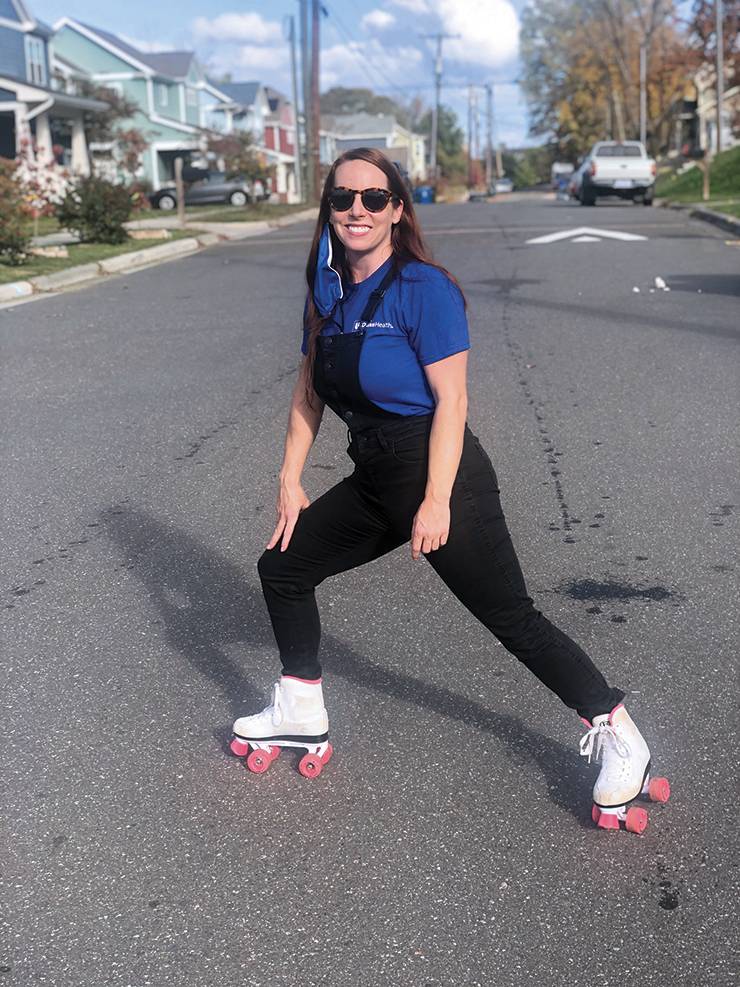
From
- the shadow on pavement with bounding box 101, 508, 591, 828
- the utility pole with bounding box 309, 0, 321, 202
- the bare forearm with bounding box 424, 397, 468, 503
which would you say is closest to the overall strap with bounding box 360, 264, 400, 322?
the bare forearm with bounding box 424, 397, 468, 503

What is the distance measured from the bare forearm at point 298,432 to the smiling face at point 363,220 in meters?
0.45

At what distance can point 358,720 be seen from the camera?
11.9 feet

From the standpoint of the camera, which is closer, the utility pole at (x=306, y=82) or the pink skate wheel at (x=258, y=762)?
the pink skate wheel at (x=258, y=762)

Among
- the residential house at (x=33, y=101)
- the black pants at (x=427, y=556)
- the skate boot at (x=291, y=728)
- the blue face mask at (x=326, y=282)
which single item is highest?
the residential house at (x=33, y=101)

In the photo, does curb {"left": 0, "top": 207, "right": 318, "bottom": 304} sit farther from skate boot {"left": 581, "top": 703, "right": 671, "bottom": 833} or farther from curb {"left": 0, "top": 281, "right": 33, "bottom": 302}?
skate boot {"left": 581, "top": 703, "right": 671, "bottom": 833}

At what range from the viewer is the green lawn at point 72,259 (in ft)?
51.5

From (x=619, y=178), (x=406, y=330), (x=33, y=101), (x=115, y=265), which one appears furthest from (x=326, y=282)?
(x=33, y=101)

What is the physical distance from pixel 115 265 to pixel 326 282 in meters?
15.7

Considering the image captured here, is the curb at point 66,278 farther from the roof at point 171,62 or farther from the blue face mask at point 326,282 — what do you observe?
the roof at point 171,62

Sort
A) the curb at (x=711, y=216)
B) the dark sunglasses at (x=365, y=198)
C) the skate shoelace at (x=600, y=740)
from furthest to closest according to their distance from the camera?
the curb at (x=711, y=216) < the skate shoelace at (x=600, y=740) < the dark sunglasses at (x=365, y=198)

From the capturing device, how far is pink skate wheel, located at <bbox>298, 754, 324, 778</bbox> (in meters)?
3.30

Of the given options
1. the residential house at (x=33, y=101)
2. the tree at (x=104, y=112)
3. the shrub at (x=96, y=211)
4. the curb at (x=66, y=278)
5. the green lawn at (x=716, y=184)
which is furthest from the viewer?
the tree at (x=104, y=112)

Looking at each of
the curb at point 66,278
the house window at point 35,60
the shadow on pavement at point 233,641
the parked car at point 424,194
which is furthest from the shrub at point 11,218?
the parked car at point 424,194

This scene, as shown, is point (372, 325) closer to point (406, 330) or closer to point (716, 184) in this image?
point (406, 330)
